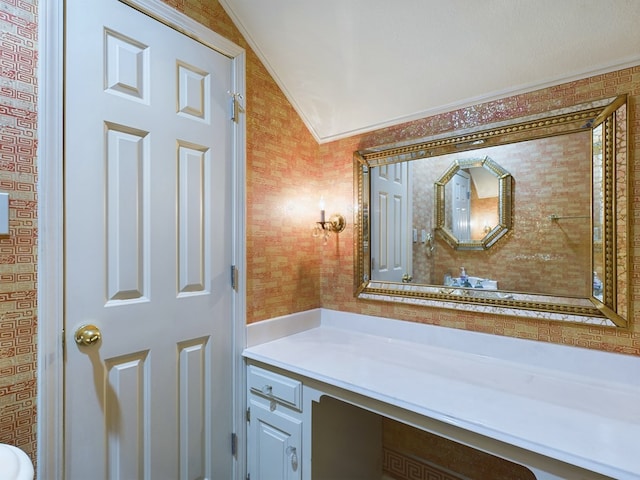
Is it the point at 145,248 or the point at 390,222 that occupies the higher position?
the point at 390,222

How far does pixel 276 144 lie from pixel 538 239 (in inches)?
52.0

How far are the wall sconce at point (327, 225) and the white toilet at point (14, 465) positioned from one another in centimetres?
153

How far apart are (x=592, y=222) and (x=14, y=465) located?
6.28 feet

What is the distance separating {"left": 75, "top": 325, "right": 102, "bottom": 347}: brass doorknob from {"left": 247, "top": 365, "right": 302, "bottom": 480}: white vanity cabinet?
0.69m

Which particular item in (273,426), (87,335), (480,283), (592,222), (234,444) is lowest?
(234,444)

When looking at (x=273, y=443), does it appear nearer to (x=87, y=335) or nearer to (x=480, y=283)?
(x=87, y=335)

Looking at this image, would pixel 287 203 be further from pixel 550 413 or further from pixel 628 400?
pixel 628 400

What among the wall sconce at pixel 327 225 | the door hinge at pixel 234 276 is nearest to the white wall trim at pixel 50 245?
the door hinge at pixel 234 276

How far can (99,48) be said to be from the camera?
116 centimetres

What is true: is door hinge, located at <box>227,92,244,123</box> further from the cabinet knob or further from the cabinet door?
the cabinet knob

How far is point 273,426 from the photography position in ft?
4.95

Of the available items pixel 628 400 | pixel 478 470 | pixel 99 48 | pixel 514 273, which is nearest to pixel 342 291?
pixel 514 273

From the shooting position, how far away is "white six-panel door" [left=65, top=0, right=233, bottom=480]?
1129 mm

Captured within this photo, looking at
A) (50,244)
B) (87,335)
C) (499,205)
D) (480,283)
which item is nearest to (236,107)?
(50,244)
